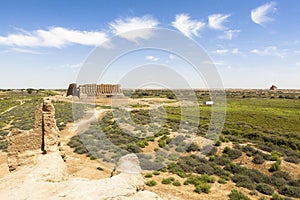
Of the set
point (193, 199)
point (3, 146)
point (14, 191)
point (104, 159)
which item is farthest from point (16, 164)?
point (3, 146)

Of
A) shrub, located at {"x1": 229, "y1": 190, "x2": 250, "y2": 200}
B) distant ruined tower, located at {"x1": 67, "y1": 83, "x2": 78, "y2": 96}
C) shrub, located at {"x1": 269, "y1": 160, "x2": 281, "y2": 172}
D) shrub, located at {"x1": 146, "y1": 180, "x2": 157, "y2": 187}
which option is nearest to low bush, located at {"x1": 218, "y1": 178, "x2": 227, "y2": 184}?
shrub, located at {"x1": 229, "y1": 190, "x2": 250, "y2": 200}

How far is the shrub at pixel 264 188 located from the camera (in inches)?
604

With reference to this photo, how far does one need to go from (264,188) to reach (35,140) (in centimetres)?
1436

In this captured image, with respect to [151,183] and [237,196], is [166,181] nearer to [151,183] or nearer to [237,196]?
[151,183]

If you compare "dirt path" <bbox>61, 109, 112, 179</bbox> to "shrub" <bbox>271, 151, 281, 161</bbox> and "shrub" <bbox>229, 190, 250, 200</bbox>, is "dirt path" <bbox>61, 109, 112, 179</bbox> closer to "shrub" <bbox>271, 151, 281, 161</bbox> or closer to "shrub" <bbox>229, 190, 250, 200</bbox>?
"shrub" <bbox>229, 190, 250, 200</bbox>

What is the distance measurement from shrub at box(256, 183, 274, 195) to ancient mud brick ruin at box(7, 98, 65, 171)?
1294 centimetres

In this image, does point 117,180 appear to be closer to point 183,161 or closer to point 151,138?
point 183,161

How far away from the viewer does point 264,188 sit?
51.3 ft

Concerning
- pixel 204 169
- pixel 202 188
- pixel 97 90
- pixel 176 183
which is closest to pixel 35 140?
pixel 176 183

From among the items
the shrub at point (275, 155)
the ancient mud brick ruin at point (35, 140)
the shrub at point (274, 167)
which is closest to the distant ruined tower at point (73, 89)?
the shrub at point (275, 155)

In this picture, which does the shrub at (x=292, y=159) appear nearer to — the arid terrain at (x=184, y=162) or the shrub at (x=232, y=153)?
the arid terrain at (x=184, y=162)

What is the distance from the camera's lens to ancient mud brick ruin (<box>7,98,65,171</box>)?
12.4 metres

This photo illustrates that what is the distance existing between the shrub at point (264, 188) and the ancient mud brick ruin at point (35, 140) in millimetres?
12941

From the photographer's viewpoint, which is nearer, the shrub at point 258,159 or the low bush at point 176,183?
the low bush at point 176,183
